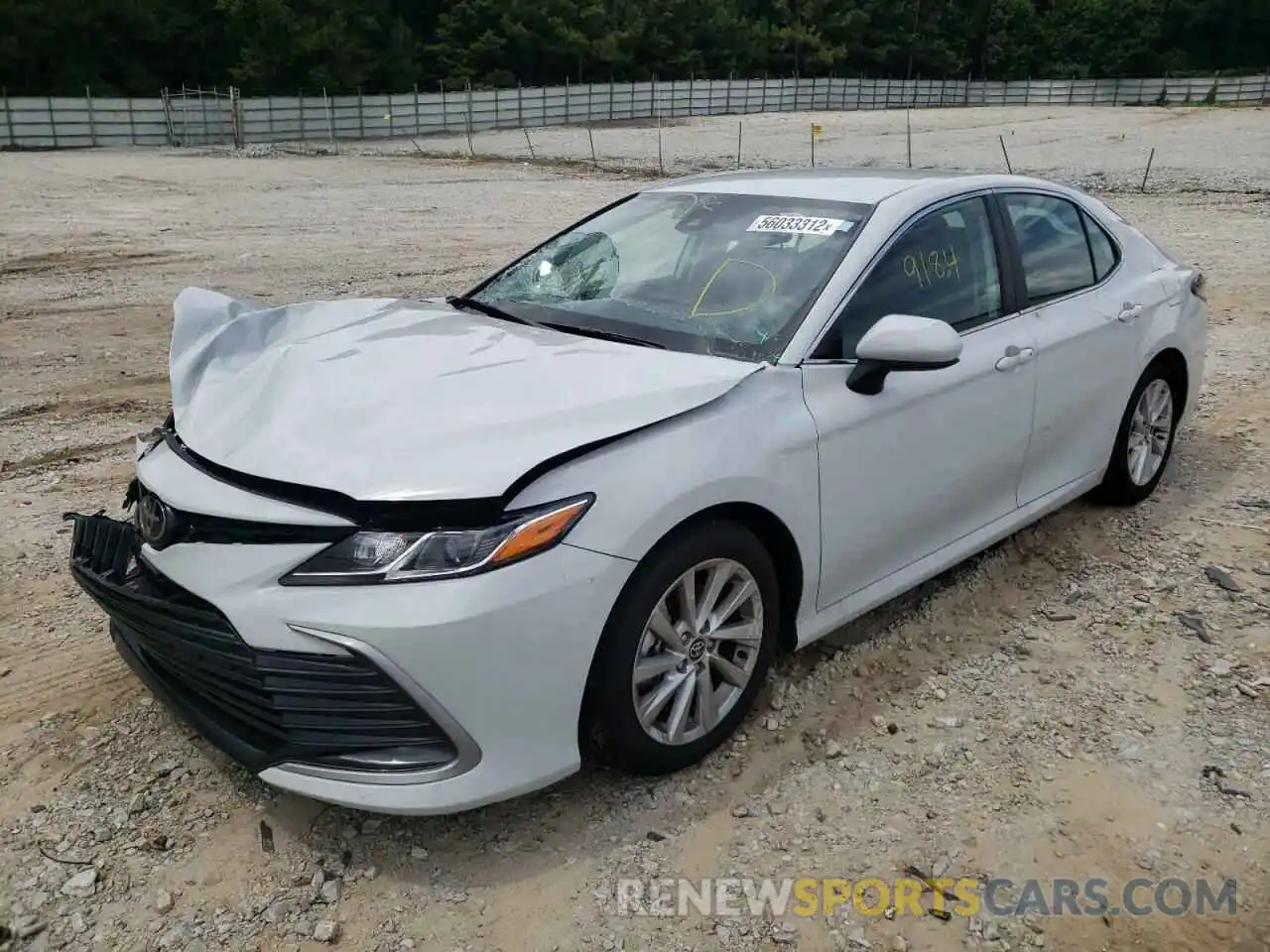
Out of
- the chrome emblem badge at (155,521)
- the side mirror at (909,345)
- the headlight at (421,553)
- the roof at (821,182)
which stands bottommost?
the chrome emblem badge at (155,521)

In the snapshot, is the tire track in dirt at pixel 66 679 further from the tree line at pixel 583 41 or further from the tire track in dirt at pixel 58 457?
the tree line at pixel 583 41

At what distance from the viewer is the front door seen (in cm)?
328

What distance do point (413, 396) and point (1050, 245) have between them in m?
2.70

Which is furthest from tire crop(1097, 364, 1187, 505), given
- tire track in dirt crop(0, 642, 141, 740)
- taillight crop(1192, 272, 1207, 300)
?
tire track in dirt crop(0, 642, 141, 740)

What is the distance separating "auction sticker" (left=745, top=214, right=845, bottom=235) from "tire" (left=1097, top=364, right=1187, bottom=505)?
6.09ft

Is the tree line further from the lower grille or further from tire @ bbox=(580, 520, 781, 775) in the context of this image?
tire @ bbox=(580, 520, 781, 775)

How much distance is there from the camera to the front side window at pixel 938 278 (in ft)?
11.3

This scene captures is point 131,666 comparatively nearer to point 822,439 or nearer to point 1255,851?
point 822,439

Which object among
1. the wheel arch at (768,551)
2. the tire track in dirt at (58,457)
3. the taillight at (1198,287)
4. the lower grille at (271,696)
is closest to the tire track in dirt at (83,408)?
the tire track in dirt at (58,457)

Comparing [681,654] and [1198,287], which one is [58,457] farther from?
[1198,287]

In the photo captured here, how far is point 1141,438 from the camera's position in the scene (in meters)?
4.91

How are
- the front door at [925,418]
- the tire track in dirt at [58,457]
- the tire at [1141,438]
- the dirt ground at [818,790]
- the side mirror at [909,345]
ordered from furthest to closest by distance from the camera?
the tire track in dirt at [58,457] < the tire at [1141,438] < the front door at [925,418] < the side mirror at [909,345] < the dirt ground at [818,790]

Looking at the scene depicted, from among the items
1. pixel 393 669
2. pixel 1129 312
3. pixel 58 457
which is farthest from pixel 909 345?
pixel 58 457

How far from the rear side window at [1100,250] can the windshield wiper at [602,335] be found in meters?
2.20
